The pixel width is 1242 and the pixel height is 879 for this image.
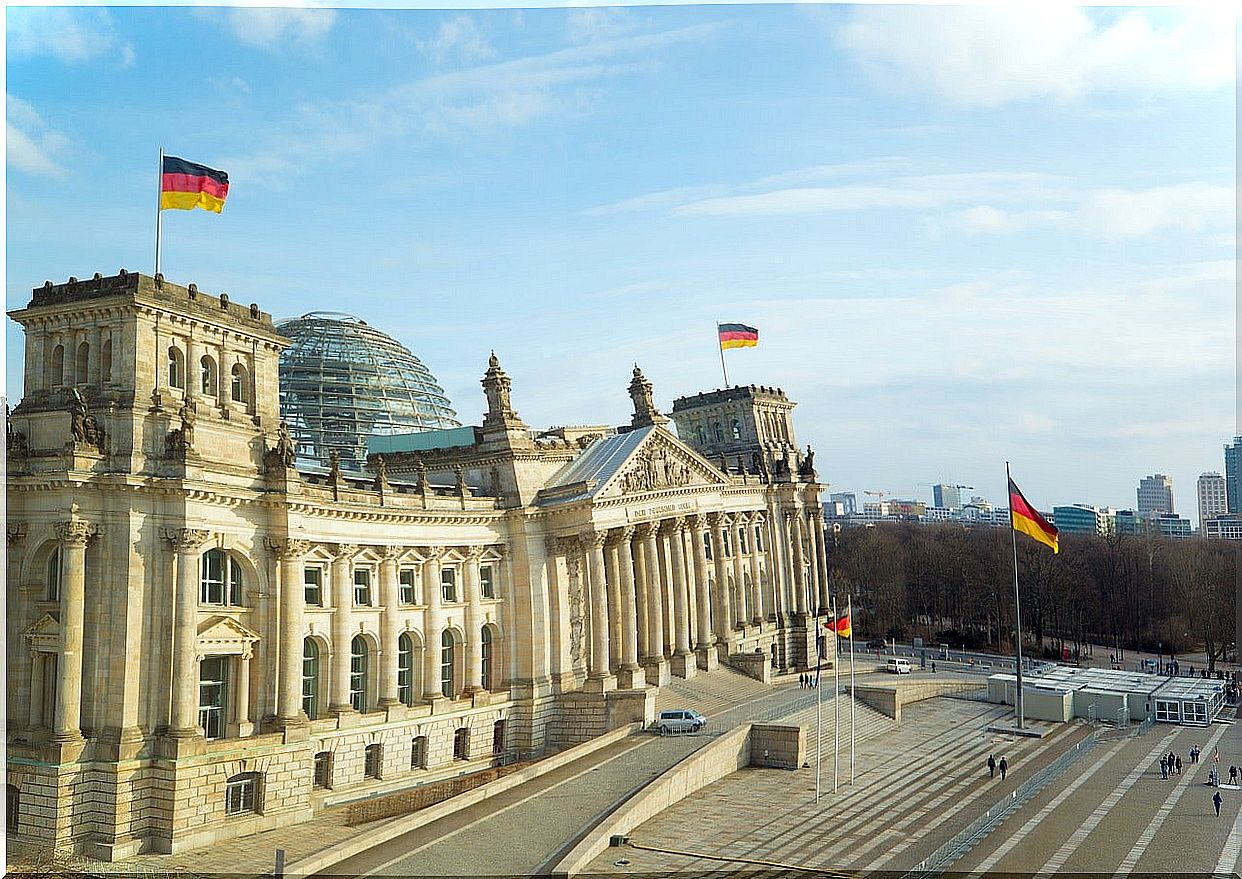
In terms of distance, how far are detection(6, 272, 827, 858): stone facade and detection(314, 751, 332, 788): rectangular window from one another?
73 millimetres

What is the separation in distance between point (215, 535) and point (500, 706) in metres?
21.5

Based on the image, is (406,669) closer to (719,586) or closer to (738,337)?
(719,586)

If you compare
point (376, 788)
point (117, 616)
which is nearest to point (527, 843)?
point (376, 788)

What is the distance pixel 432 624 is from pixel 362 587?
5062mm

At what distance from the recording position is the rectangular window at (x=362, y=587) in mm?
50531

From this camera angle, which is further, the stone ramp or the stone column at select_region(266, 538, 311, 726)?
the stone column at select_region(266, 538, 311, 726)

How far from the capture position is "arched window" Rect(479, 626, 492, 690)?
58.5 m

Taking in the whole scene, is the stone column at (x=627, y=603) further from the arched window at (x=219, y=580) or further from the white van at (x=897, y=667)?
the white van at (x=897, y=667)

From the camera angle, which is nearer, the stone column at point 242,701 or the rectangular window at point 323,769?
Answer: the stone column at point 242,701

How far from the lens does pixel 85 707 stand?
3756 cm

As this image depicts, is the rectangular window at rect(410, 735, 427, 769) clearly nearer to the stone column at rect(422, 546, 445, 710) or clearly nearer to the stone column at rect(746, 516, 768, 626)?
the stone column at rect(422, 546, 445, 710)

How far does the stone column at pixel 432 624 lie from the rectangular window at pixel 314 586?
7.38 meters

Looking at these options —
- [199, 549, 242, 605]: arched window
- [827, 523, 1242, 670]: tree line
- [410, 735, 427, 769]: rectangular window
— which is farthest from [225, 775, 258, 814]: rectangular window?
[827, 523, 1242, 670]: tree line

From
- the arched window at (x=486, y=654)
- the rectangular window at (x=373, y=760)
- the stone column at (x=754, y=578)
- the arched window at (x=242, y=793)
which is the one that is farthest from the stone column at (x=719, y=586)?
the arched window at (x=242, y=793)
